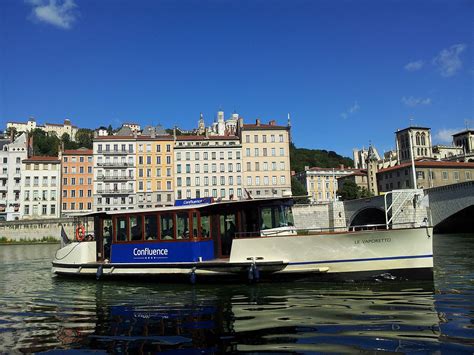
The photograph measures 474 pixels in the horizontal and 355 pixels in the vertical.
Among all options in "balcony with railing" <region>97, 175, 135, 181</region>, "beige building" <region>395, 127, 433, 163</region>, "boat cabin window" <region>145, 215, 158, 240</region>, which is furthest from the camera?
"beige building" <region>395, 127, 433, 163</region>

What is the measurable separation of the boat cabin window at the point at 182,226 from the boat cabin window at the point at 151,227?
84 cm

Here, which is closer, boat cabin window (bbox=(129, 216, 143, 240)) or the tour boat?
the tour boat

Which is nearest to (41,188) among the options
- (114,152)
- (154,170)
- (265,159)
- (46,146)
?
(114,152)

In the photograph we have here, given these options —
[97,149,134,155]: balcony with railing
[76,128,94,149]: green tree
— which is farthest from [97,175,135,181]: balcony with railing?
[76,128,94,149]: green tree

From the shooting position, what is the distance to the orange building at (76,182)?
69500 mm

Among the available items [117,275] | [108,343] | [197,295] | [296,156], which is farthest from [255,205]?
[296,156]

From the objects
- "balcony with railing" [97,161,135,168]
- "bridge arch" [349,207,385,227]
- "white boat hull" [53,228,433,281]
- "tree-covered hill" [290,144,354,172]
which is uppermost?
"tree-covered hill" [290,144,354,172]

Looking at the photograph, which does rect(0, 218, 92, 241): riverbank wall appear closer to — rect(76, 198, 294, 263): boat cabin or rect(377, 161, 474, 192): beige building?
rect(76, 198, 294, 263): boat cabin

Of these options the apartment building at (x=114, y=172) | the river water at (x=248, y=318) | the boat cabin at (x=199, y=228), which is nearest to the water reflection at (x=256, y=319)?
the river water at (x=248, y=318)

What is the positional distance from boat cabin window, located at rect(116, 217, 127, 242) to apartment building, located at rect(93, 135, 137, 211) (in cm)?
5580

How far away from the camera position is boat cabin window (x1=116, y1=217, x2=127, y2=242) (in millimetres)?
14352

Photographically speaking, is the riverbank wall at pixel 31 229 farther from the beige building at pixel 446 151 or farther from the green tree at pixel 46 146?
the beige building at pixel 446 151

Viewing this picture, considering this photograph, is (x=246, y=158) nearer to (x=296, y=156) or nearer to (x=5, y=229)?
(x=5, y=229)

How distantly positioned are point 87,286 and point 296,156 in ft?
389
